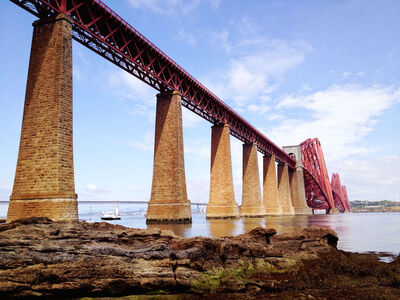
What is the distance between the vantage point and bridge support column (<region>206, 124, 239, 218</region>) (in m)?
39.4

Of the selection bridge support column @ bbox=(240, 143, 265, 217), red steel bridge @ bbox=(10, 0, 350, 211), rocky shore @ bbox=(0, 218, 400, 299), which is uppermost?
red steel bridge @ bbox=(10, 0, 350, 211)

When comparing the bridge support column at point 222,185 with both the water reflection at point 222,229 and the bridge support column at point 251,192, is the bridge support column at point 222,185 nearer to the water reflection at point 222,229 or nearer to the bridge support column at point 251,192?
the bridge support column at point 251,192

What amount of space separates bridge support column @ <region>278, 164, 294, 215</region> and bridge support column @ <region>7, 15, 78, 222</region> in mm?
54938

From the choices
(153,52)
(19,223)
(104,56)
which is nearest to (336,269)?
(19,223)

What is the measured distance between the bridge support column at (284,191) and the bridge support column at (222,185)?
29.1 metres

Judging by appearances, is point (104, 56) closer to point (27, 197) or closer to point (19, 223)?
point (27, 197)

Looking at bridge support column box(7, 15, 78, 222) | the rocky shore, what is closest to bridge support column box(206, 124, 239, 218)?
bridge support column box(7, 15, 78, 222)

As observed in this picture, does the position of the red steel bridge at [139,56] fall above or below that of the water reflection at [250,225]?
above

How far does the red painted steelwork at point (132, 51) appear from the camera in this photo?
2039cm

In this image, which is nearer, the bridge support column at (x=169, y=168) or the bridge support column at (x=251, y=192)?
the bridge support column at (x=169, y=168)

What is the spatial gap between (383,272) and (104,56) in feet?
77.6

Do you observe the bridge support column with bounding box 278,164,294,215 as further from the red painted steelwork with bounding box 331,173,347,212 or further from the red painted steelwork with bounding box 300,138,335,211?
the red painted steelwork with bounding box 331,173,347,212

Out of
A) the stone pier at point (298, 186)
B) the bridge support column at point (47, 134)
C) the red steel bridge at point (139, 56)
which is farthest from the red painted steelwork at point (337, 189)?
the bridge support column at point (47, 134)

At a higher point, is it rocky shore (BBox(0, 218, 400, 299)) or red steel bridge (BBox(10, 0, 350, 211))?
red steel bridge (BBox(10, 0, 350, 211))
